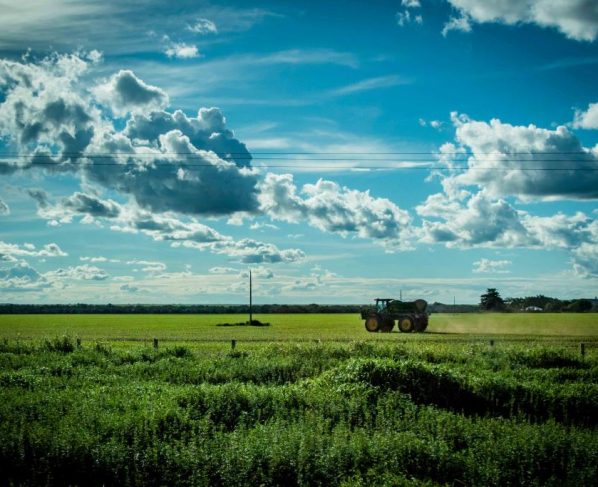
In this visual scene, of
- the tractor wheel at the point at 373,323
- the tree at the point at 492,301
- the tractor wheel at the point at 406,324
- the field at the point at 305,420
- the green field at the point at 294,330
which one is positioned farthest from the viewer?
the tree at the point at 492,301

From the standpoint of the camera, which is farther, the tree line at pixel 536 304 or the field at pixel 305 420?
the tree line at pixel 536 304

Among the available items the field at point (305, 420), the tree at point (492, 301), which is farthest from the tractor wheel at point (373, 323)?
the tree at point (492, 301)

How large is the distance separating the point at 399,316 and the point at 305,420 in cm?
3632

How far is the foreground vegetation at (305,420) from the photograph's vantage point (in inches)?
520

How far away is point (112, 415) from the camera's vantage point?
16.3 m

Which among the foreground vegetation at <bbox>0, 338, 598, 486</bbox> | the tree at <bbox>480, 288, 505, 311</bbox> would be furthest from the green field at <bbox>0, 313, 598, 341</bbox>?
the tree at <bbox>480, 288, 505, 311</bbox>

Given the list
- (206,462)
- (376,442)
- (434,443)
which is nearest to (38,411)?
(206,462)

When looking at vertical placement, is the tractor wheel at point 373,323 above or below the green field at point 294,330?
above

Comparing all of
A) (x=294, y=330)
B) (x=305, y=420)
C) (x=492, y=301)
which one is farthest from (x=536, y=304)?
(x=305, y=420)

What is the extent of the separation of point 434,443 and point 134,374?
596 inches

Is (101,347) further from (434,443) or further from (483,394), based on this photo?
(434,443)

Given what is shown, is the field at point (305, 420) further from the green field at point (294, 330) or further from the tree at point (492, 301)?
the tree at point (492, 301)

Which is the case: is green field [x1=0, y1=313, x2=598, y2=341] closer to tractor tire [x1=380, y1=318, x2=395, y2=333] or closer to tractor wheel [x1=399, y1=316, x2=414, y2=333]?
tractor tire [x1=380, y1=318, x2=395, y2=333]

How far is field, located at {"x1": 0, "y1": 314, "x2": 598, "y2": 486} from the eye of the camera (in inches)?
520
